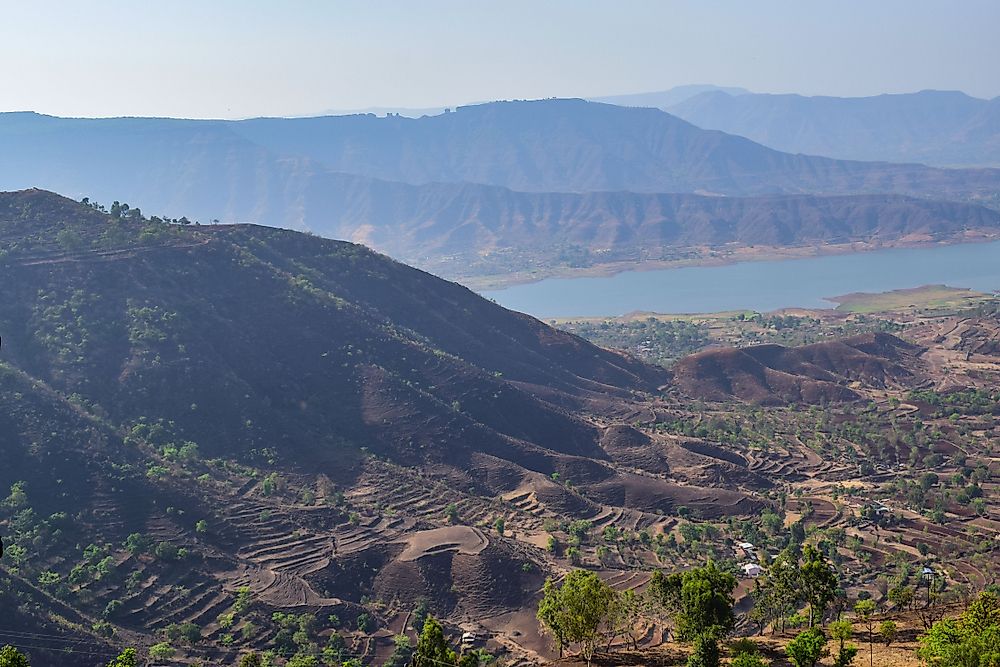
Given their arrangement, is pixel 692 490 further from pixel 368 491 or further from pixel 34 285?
pixel 34 285

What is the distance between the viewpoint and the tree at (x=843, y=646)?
23.4m

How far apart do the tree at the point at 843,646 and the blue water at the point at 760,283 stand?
11789 cm

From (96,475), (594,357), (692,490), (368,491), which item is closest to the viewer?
(96,475)

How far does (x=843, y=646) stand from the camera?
24578 millimetres

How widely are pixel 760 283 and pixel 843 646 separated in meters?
147

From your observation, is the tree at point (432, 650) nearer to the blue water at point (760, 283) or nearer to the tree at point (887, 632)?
the tree at point (887, 632)

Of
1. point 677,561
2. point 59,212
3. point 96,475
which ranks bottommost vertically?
point 677,561

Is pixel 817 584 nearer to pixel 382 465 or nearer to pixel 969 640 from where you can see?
pixel 969 640

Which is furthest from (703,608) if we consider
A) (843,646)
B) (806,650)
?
(843,646)

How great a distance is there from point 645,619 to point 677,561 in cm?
873

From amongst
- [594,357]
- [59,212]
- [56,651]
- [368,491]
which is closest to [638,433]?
[594,357]

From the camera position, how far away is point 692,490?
55562 millimetres

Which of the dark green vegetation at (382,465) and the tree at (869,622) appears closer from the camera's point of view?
the tree at (869,622)

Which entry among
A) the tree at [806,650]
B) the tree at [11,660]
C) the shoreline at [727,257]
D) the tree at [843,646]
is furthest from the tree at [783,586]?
the shoreline at [727,257]
